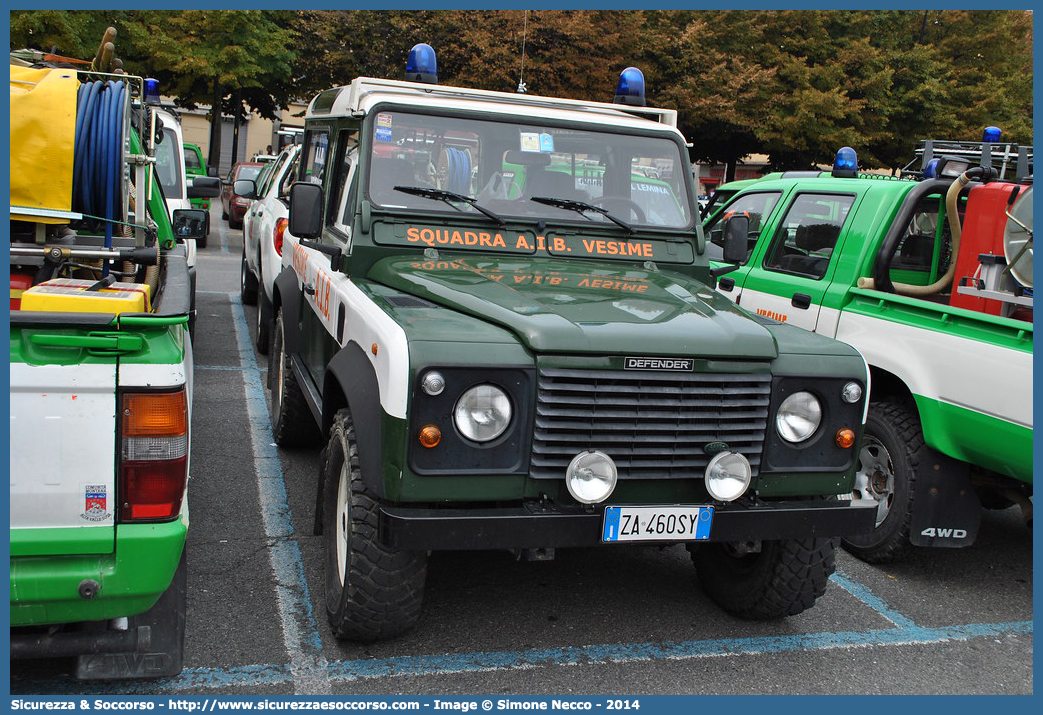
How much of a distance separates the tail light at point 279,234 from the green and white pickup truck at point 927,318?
3.30 m

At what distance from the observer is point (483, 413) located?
3.20 meters

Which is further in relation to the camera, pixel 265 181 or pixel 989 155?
pixel 265 181

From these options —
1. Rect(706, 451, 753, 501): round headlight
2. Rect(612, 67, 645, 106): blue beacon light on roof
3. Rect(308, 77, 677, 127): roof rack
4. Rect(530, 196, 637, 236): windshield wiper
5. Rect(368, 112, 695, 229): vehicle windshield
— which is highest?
Rect(612, 67, 645, 106): blue beacon light on roof

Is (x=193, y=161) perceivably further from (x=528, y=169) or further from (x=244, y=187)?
(x=528, y=169)

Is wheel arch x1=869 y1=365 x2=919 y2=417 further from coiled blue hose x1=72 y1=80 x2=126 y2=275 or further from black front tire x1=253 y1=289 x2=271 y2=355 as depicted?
black front tire x1=253 y1=289 x2=271 y2=355

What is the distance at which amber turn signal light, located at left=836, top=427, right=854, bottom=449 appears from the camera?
11.7 feet

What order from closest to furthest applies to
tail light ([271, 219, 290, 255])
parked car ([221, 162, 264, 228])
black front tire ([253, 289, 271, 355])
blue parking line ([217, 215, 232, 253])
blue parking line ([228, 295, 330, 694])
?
1. blue parking line ([228, 295, 330, 694])
2. tail light ([271, 219, 290, 255])
3. black front tire ([253, 289, 271, 355])
4. blue parking line ([217, 215, 232, 253])
5. parked car ([221, 162, 264, 228])

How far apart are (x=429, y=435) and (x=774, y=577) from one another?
1.66 m

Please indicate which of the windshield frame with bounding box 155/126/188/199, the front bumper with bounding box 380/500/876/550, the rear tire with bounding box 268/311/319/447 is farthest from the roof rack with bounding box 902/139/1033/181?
the windshield frame with bounding box 155/126/188/199

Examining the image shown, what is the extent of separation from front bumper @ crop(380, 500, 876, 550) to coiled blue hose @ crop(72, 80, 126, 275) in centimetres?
196

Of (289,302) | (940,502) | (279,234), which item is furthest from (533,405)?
(279,234)

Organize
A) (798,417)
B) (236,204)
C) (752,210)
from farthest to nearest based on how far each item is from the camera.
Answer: (236,204) < (752,210) < (798,417)

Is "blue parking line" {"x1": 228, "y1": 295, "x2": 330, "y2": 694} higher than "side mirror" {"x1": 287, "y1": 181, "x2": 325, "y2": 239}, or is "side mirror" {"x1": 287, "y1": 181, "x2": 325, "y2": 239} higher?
"side mirror" {"x1": 287, "y1": 181, "x2": 325, "y2": 239}

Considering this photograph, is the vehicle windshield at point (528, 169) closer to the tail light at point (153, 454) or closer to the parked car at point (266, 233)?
the tail light at point (153, 454)
